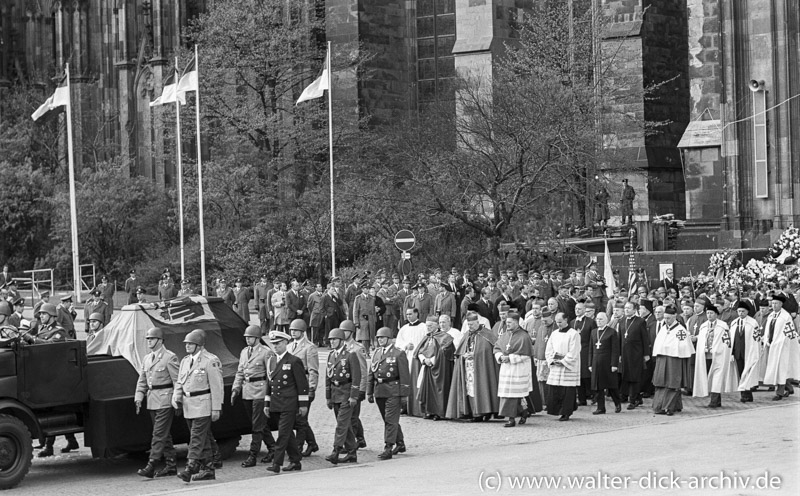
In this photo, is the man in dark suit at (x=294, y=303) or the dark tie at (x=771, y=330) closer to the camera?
the dark tie at (x=771, y=330)

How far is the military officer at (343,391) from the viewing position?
15.4 m

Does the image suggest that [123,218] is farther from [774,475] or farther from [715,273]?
[774,475]

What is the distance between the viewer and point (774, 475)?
12.1 metres

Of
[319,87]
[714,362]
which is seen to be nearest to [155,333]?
[714,362]

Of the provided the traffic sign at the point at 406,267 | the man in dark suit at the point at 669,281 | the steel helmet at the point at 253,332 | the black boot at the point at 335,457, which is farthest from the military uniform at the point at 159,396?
the traffic sign at the point at 406,267

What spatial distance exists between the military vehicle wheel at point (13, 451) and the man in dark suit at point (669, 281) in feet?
58.7

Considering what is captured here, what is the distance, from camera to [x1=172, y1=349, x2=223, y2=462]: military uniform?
14273 millimetres

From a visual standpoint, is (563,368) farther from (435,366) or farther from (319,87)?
(319,87)

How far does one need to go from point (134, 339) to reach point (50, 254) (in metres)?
35.3

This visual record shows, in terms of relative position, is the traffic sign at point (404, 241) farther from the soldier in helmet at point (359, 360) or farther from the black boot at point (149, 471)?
the black boot at point (149, 471)

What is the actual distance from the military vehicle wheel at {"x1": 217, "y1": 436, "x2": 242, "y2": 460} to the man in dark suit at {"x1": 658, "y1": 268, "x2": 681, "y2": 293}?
15.1 m

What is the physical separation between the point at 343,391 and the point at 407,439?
2299mm

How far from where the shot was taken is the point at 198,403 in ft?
46.9

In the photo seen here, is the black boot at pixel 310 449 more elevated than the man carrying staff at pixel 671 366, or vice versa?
the man carrying staff at pixel 671 366
